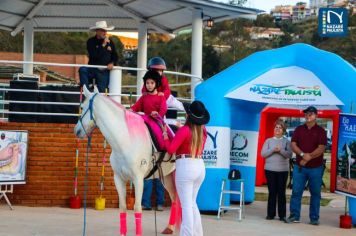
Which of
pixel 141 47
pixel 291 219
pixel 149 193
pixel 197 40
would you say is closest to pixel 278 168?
→ pixel 291 219

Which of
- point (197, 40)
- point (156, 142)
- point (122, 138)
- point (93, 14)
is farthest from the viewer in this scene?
point (93, 14)

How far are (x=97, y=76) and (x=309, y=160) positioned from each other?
4.54 m

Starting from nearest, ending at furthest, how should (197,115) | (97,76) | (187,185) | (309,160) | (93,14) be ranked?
(187,185), (197,115), (309,160), (97,76), (93,14)

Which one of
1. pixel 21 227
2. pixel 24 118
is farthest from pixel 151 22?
pixel 21 227

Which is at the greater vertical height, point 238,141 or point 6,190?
point 238,141

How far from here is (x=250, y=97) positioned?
43.0 ft

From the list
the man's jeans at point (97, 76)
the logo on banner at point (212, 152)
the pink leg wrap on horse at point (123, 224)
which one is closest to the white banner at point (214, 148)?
the logo on banner at point (212, 152)

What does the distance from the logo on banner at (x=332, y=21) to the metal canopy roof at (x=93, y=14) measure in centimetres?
1262

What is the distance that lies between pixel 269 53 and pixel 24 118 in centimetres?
516

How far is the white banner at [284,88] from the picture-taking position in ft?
42.4

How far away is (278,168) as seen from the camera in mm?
12852

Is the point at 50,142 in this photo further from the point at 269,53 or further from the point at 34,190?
the point at 269,53

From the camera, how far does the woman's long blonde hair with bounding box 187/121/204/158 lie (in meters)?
9.08

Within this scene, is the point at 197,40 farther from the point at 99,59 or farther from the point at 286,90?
the point at 286,90
